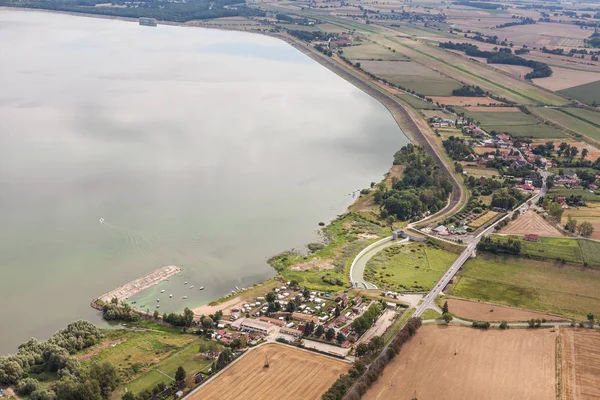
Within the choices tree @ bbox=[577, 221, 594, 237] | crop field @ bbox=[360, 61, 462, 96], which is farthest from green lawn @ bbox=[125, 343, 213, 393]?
crop field @ bbox=[360, 61, 462, 96]

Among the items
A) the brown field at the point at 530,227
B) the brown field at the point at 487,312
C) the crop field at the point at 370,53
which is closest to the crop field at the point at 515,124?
the brown field at the point at 530,227

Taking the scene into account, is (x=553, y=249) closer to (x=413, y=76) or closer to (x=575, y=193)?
(x=575, y=193)

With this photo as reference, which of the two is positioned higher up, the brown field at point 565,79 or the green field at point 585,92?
the brown field at point 565,79

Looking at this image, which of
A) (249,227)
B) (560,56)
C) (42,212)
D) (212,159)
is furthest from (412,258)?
(560,56)

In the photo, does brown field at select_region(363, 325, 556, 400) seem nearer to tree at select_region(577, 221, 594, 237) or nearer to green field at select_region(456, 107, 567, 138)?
tree at select_region(577, 221, 594, 237)

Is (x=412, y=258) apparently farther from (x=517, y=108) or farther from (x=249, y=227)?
(x=517, y=108)

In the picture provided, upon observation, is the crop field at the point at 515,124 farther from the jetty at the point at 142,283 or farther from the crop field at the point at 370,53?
the jetty at the point at 142,283
